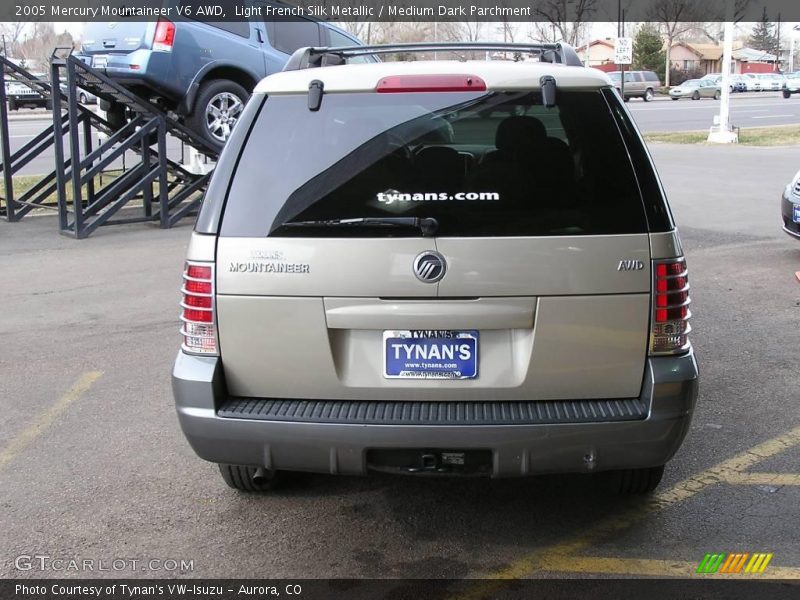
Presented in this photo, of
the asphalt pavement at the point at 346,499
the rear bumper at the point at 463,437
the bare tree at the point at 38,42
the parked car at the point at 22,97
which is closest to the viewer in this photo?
the rear bumper at the point at 463,437

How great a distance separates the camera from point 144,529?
381 cm

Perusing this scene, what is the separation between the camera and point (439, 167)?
3314 mm

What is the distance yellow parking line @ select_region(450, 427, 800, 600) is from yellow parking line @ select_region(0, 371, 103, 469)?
271cm

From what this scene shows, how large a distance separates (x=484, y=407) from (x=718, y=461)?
6.02 ft

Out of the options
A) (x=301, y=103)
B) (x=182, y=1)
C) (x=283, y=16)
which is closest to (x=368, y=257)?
(x=301, y=103)

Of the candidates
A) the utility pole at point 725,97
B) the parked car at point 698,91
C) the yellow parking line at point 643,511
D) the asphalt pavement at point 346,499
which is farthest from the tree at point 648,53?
the yellow parking line at point 643,511

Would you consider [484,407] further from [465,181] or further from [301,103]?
[301,103]

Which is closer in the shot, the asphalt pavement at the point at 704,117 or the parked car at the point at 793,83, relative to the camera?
the asphalt pavement at the point at 704,117

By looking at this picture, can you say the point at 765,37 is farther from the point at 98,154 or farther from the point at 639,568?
the point at 639,568

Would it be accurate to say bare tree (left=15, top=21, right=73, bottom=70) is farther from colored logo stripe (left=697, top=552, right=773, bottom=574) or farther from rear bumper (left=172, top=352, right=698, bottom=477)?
colored logo stripe (left=697, top=552, right=773, bottom=574)

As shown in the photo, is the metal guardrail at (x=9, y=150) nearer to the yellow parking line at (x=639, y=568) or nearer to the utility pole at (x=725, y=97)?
the yellow parking line at (x=639, y=568)

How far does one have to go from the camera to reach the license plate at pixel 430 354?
10.7 ft

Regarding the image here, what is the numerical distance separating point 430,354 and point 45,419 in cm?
298

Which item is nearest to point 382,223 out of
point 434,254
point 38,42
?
point 434,254
